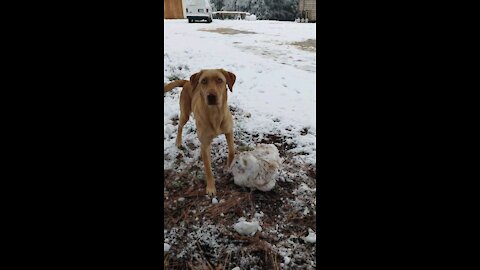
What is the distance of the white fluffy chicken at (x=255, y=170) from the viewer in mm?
903

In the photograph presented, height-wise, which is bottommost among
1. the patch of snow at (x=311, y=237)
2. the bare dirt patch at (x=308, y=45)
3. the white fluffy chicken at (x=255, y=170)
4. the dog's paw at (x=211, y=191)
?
the patch of snow at (x=311, y=237)

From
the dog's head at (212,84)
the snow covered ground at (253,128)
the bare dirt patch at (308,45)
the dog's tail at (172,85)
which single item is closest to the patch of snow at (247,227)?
the snow covered ground at (253,128)

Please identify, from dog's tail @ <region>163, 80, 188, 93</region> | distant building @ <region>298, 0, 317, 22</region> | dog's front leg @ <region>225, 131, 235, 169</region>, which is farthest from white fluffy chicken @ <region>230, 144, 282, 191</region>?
distant building @ <region>298, 0, 317, 22</region>

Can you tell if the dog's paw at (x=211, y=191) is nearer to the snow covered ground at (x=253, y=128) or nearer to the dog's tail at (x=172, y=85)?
the snow covered ground at (x=253, y=128)

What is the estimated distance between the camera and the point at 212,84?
0.85m

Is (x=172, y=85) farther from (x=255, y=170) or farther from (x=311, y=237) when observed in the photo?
(x=311, y=237)

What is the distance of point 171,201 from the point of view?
0.88 metres

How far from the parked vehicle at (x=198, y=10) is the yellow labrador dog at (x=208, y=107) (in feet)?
0.89

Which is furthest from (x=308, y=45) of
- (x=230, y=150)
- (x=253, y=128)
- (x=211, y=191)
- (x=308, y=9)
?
(x=211, y=191)

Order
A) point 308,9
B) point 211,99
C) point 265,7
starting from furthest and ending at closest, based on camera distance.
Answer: point 265,7, point 308,9, point 211,99

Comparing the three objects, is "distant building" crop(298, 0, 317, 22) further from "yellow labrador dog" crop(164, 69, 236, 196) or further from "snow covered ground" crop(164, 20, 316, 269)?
"yellow labrador dog" crop(164, 69, 236, 196)

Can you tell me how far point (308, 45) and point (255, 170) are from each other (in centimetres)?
47
